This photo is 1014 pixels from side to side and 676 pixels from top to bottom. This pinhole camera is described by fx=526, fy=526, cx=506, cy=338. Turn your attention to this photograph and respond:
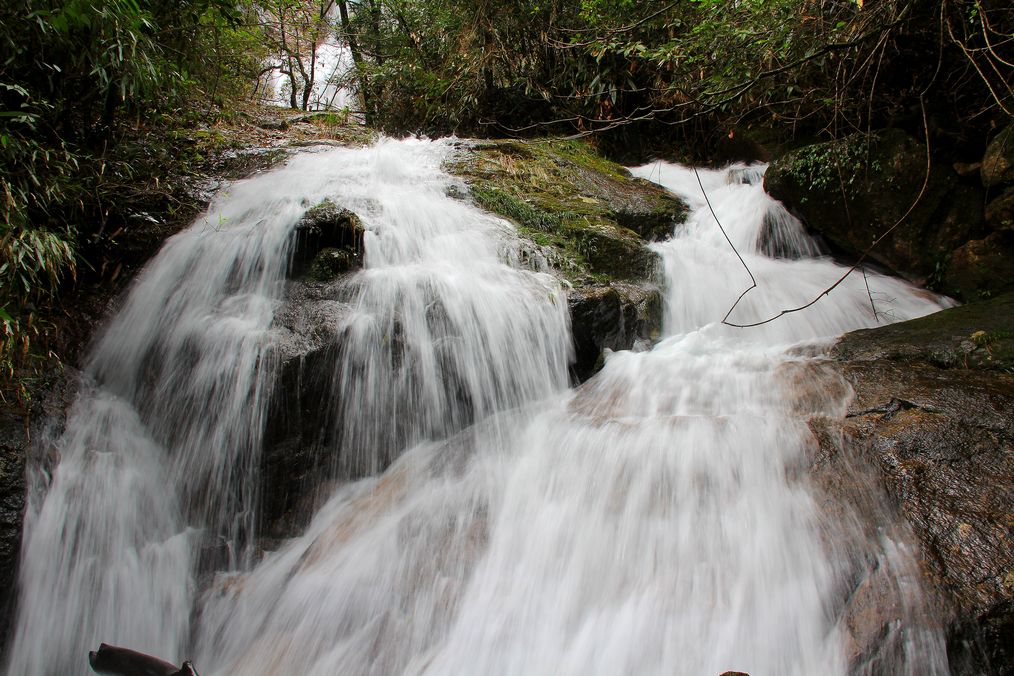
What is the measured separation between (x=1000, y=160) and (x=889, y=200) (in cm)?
78

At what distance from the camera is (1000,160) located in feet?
13.9

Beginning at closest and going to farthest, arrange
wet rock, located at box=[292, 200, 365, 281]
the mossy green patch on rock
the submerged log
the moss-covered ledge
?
the submerged log, wet rock, located at box=[292, 200, 365, 281], the moss-covered ledge, the mossy green patch on rock

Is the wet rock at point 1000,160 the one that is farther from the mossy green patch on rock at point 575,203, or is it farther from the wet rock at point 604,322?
the wet rock at point 604,322

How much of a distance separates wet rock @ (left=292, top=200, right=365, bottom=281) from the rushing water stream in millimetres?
132

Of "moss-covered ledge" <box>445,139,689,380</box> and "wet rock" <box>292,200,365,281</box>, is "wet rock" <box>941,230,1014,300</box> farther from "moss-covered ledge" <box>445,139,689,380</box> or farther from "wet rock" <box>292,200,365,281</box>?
"wet rock" <box>292,200,365,281</box>

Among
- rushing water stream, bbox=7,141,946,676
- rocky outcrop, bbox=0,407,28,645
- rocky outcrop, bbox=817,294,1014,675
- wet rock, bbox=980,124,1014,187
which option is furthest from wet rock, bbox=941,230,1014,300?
rocky outcrop, bbox=0,407,28,645

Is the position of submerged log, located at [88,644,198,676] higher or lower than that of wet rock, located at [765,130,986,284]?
lower

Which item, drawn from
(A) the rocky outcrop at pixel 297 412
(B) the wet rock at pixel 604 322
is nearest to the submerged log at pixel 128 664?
(A) the rocky outcrop at pixel 297 412

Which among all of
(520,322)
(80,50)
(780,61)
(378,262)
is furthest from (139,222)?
(780,61)

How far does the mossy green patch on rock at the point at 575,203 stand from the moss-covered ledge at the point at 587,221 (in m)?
0.01

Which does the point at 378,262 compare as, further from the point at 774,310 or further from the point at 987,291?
the point at 987,291

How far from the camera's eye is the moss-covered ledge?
441cm

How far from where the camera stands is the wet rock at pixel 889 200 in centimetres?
470

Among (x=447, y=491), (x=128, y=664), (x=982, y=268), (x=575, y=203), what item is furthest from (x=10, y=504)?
(x=982, y=268)
